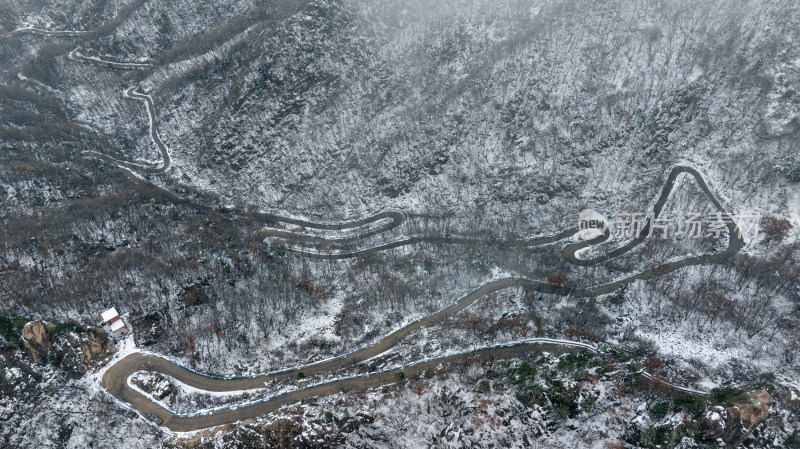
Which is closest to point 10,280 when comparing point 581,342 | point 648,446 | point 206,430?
point 206,430

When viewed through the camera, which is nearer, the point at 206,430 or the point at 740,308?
the point at 206,430

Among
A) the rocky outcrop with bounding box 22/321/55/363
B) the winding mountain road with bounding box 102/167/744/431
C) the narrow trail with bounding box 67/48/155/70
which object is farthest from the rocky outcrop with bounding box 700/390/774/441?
the narrow trail with bounding box 67/48/155/70

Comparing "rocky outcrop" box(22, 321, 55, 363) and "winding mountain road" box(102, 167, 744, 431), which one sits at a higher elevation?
"rocky outcrop" box(22, 321, 55, 363)

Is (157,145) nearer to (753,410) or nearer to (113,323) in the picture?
(113,323)

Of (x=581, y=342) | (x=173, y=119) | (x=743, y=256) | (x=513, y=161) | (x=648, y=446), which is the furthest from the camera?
(x=173, y=119)

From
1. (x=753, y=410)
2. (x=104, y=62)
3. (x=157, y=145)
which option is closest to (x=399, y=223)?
(x=157, y=145)

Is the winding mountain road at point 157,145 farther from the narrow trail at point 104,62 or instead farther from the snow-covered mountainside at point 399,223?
the narrow trail at point 104,62

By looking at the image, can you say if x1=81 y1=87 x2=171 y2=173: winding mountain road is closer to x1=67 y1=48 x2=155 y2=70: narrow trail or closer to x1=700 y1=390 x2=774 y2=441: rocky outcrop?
x1=67 y1=48 x2=155 y2=70: narrow trail

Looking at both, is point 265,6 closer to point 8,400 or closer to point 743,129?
point 8,400
